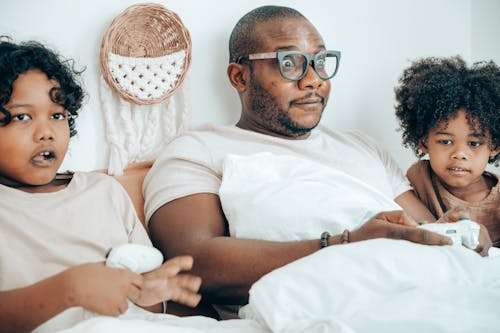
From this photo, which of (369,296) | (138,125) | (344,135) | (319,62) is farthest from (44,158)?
(344,135)

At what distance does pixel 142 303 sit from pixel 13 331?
247 millimetres

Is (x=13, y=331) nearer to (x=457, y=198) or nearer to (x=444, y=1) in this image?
(x=457, y=198)

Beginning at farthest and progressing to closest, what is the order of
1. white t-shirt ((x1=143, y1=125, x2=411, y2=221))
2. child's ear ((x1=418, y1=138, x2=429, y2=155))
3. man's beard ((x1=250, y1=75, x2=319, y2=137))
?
child's ear ((x1=418, y1=138, x2=429, y2=155))
man's beard ((x1=250, y1=75, x2=319, y2=137))
white t-shirt ((x1=143, y1=125, x2=411, y2=221))

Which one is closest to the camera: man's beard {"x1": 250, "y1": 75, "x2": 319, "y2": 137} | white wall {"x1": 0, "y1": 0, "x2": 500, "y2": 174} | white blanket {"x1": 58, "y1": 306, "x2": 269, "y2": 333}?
white blanket {"x1": 58, "y1": 306, "x2": 269, "y2": 333}

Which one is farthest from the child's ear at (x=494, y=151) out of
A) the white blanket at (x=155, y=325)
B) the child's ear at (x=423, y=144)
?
the white blanket at (x=155, y=325)

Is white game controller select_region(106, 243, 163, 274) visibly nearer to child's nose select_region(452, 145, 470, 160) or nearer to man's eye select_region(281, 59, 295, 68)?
man's eye select_region(281, 59, 295, 68)

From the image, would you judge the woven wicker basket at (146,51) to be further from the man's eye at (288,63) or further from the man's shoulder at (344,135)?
the man's shoulder at (344,135)

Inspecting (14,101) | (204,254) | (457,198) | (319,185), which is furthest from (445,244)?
(14,101)

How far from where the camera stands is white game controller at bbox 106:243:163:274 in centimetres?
116

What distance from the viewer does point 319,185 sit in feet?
4.98

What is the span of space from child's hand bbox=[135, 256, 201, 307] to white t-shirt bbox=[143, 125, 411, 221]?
0.54 meters

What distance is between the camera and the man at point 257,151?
146cm

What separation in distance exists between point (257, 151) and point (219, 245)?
42cm

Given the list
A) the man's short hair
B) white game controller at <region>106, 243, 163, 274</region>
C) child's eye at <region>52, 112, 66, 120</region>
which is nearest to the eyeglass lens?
the man's short hair
